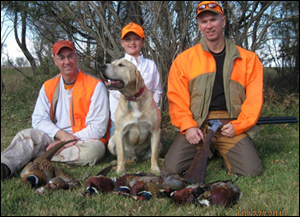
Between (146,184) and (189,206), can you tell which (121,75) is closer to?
(146,184)

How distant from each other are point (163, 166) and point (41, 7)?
19.5 ft

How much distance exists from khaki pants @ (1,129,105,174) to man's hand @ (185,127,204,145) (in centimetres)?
135

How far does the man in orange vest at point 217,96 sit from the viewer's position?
3.84 meters

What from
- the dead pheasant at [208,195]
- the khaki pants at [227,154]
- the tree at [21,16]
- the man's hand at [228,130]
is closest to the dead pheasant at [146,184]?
the dead pheasant at [208,195]

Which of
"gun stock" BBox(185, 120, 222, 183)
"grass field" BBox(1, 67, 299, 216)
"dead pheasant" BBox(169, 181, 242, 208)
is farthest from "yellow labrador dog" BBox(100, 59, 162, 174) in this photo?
"dead pheasant" BBox(169, 181, 242, 208)

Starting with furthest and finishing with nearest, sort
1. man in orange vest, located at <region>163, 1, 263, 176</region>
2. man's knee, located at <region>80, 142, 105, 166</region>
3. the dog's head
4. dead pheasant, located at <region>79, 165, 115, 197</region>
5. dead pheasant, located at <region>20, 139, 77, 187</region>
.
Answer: man's knee, located at <region>80, 142, 105, 166</region>, man in orange vest, located at <region>163, 1, 263, 176</region>, the dog's head, dead pheasant, located at <region>20, 139, 77, 187</region>, dead pheasant, located at <region>79, 165, 115, 197</region>

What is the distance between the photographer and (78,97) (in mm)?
4434

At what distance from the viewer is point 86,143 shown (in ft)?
14.0

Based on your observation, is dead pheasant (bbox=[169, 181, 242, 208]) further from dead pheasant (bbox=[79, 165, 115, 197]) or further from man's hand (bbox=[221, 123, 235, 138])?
man's hand (bbox=[221, 123, 235, 138])

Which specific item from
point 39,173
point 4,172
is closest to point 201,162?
point 39,173

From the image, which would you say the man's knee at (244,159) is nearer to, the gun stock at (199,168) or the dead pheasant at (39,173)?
the gun stock at (199,168)

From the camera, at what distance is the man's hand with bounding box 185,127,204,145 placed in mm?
3719

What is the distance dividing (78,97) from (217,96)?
1.97 metres

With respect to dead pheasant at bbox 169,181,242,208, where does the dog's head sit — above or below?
above
